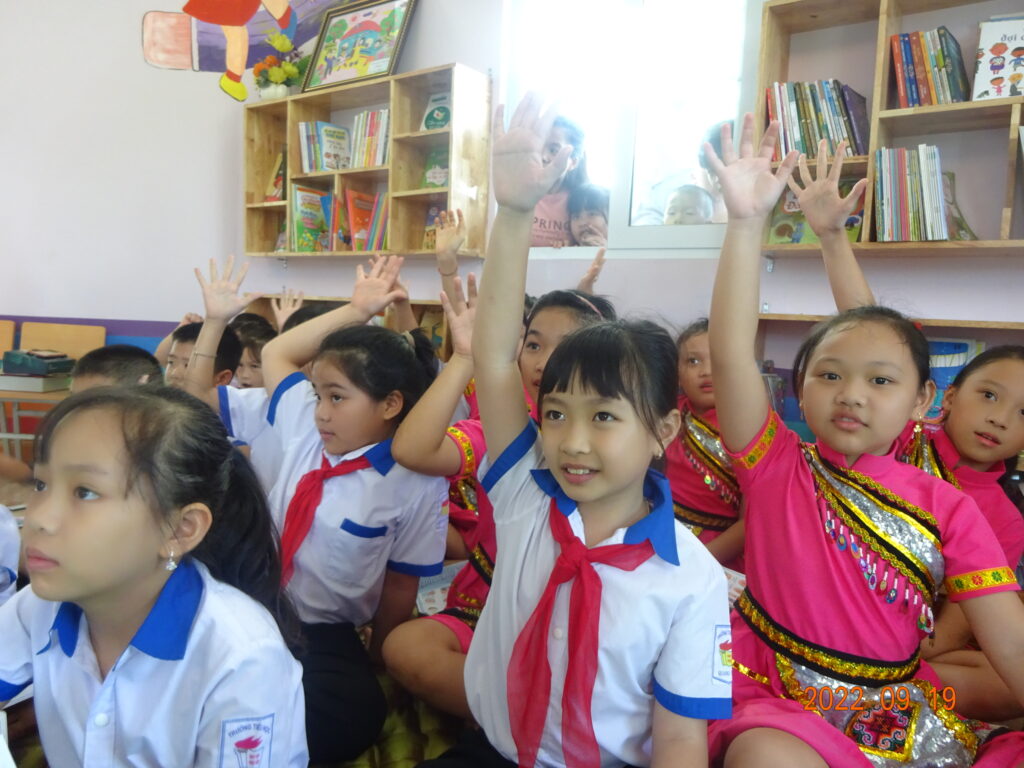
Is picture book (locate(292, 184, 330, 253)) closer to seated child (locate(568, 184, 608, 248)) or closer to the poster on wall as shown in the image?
the poster on wall

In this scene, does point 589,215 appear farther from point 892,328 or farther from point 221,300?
point 892,328

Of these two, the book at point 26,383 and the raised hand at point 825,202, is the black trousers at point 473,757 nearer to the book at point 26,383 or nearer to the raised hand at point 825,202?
the raised hand at point 825,202

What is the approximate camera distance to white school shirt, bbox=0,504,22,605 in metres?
1.31

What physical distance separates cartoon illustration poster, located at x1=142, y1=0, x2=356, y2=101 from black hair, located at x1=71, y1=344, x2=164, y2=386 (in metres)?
2.24

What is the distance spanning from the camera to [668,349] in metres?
1.05

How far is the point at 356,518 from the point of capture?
57.4 inches

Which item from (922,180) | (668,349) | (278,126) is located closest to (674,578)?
(668,349)

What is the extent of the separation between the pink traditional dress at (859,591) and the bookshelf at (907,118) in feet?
4.39

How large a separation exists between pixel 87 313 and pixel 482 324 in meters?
4.69

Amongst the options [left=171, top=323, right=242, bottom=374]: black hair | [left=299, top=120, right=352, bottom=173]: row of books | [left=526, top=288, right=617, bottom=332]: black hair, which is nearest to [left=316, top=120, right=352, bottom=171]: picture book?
[left=299, top=120, right=352, bottom=173]: row of books

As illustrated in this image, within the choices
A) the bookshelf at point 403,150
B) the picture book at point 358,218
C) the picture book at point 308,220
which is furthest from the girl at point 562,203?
the picture book at point 308,220

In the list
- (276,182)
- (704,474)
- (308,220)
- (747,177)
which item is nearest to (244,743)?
(747,177)

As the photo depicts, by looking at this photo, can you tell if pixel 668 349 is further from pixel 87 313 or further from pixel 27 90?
pixel 27 90

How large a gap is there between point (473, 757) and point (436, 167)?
2.79 m
